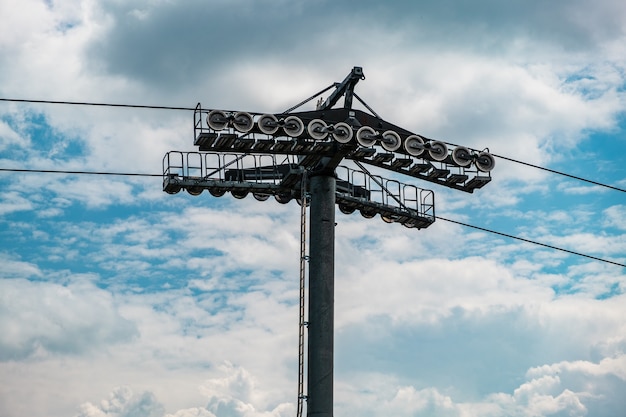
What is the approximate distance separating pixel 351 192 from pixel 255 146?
7894mm

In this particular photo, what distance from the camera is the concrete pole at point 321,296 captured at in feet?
185

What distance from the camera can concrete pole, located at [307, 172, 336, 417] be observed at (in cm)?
5634

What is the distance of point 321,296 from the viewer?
5750 centimetres

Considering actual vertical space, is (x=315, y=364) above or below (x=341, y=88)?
below

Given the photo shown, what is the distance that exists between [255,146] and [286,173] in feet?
19.4

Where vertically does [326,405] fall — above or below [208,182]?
below

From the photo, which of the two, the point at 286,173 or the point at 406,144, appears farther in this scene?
the point at 286,173

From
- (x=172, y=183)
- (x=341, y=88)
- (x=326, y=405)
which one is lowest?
(x=326, y=405)

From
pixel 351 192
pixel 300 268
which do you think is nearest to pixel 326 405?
pixel 300 268

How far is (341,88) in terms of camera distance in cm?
5988

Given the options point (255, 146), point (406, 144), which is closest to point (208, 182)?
point (255, 146)

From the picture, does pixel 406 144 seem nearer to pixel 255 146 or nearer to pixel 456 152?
pixel 456 152

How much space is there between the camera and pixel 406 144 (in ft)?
190

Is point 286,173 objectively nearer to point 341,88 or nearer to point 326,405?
point 341,88
